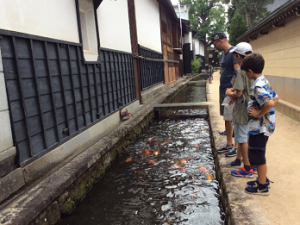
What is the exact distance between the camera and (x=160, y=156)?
522cm

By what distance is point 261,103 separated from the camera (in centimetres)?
244

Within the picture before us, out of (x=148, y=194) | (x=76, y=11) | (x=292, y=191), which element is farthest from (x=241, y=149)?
(x=76, y=11)

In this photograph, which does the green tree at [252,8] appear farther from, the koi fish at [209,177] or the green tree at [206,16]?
the koi fish at [209,177]

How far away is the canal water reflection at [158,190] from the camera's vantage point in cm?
309

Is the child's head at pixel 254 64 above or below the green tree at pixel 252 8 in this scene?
below

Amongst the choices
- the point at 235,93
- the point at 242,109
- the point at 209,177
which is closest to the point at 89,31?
the point at 235,93

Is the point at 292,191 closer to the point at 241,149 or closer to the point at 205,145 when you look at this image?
the point at 241,149

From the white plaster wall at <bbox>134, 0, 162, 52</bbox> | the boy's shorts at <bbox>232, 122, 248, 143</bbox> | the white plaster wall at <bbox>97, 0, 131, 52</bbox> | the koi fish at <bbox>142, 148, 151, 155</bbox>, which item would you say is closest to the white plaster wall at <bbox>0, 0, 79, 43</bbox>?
the white plaster wall at <bbox>97, 0, 131, 52</bbox>

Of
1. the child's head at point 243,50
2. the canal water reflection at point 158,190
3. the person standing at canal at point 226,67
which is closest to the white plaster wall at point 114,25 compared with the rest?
the canal water reflection at point 158,190

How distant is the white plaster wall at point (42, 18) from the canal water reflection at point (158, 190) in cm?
279

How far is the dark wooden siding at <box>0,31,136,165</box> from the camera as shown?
3174 millimetres

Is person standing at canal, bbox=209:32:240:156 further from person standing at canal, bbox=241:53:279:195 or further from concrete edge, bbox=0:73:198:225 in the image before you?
concrete edge, bbox=0:73:198:225

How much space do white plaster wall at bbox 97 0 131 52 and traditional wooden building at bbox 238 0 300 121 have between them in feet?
15.9

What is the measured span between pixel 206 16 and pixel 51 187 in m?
54.7
